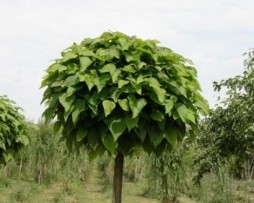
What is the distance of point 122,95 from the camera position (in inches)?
111

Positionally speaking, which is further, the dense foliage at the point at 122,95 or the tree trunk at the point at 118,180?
the tree trunk at the point at 118,180

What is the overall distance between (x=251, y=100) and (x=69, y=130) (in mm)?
2667

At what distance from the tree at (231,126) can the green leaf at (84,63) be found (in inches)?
92.4

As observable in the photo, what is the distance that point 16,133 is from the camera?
5.81 meters

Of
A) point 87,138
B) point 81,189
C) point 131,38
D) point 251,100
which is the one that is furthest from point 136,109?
point 81,189

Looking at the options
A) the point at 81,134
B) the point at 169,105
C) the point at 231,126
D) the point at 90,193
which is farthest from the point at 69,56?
the point at 90,193

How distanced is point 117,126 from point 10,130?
10.9ft

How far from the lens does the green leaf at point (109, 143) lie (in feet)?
9.04

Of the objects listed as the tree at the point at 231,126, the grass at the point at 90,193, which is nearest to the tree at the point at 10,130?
the tree at the point at 231,126

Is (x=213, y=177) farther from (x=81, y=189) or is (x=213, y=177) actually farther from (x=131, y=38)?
(x=131, y=38)

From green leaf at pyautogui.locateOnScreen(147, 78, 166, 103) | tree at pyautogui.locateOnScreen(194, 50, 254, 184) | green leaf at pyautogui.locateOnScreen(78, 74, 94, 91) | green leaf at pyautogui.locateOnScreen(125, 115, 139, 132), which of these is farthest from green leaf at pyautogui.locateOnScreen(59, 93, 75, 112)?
tree at pyautogui.locateOnScreen(194, 50, 254, 184)

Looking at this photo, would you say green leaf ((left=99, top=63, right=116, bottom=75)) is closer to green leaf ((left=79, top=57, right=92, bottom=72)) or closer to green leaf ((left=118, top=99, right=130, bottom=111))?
green leaf ((left=79, top=57, right=92, bottom=72))

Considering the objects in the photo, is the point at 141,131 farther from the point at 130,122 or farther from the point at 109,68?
the point at 109,68

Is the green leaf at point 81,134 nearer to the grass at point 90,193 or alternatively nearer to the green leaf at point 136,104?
the green leaf at point 136,104
